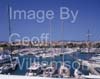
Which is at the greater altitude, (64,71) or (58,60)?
(58,60)

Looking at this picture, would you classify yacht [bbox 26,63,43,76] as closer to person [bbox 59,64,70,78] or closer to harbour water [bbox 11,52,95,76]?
harbour water [bbox 11,52,95,76]

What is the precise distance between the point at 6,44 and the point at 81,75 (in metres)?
0.91

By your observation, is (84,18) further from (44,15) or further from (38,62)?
(38,62)

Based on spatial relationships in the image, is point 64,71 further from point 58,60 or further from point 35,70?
point 35,70

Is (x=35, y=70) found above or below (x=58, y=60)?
below

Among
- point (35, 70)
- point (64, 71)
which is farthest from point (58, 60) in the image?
point (35, 70)

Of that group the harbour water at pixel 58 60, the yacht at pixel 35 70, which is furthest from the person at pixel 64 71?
the yacht at pixel 35 70

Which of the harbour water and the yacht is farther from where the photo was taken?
the yacht

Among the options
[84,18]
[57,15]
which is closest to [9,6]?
[57,15]

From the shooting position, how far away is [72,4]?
300cm

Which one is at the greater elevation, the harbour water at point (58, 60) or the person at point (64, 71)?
the harbour water at point (58, 60)

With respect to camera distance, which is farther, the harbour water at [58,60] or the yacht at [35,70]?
the yacht at [35,70]

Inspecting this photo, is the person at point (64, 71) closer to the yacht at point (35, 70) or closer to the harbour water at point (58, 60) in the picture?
the harbour water at point (58, 60)

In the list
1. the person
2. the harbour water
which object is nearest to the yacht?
the harbour water
